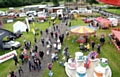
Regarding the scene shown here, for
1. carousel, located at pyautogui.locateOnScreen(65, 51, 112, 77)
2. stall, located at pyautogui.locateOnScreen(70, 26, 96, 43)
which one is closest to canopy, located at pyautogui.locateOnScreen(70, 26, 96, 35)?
stall, located at pyautogui.locateOnScreen(70, 26, 96, 43)

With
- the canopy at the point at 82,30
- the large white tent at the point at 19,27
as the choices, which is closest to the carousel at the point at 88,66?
the canopy at the point at 82,30

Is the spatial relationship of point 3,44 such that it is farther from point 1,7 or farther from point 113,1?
point 1,7

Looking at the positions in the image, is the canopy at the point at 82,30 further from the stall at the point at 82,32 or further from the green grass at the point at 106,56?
the green grass at the point at 106,56

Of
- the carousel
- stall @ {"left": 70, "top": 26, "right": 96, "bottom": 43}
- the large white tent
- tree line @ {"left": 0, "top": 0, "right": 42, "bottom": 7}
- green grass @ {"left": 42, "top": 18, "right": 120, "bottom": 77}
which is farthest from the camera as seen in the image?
tree line @ {"left": 0, "top": 0, "right": 42, "bottom": 7}

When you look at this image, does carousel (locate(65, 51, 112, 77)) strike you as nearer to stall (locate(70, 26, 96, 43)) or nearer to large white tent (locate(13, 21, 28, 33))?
stall (locate(70, 26, 96, 43))

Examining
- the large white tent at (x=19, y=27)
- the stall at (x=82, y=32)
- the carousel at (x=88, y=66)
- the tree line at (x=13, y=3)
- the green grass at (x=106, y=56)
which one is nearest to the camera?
the carousel at (x=88, y=66)

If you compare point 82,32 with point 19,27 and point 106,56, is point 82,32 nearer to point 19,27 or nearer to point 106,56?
point 106,56

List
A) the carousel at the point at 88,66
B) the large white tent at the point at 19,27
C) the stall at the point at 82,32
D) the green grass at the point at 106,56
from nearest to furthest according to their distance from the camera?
1. the carousel at the point at 88,66
2. the green grass at the point at 106,56
3. the stall at the point at 82,32
4. the large white tent at the point at 19,27

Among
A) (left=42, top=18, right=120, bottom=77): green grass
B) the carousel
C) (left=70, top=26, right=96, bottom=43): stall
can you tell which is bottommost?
(left=42, top=18, right=120, bottom=77): green grass

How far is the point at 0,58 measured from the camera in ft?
59.1

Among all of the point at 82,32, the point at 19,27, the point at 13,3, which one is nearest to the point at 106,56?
the point at 82,32

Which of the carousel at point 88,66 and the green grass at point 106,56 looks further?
the green grass at point 106,56

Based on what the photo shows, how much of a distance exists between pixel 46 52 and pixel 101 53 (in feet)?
20.8

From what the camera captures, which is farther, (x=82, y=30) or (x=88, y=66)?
(x=82, y=30)
